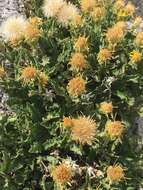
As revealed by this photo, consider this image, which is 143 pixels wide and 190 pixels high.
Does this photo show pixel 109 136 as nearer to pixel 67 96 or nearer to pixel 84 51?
pixel 67 96

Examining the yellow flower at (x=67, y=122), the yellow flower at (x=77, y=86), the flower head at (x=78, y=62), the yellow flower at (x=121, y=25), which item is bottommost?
the yellow flower at (x=67, y=122)

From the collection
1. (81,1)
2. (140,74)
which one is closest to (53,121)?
(140,74)

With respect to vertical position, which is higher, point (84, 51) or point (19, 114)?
point (84, 51)

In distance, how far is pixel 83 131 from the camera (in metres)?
3.70

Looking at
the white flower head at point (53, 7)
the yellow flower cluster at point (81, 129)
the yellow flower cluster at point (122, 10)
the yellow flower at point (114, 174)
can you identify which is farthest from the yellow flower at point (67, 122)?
the yellow flower cluster at point (122, 10)

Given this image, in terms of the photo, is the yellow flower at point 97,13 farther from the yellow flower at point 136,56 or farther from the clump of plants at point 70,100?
the yellow flower at point 136,56

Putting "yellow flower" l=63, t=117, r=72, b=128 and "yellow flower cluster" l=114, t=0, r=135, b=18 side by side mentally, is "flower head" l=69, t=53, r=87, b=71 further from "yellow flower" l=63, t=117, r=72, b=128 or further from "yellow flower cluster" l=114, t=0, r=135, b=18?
"yellow flower cluster" l=114, t=0, r=135, b=18

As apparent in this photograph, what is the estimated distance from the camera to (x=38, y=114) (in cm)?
410

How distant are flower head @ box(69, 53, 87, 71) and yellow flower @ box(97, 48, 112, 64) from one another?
148 millimetres

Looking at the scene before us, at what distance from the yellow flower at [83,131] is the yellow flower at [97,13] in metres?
1.07

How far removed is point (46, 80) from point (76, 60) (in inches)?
10.8

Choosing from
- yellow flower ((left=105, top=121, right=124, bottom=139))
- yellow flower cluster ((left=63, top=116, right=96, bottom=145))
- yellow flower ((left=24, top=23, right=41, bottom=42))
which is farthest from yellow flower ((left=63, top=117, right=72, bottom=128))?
yellow flower ((left=24, top=23, right=41, bottom=42))

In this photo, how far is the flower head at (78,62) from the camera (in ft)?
13.3

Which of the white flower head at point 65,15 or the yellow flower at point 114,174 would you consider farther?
the white flower head at point 65,15
